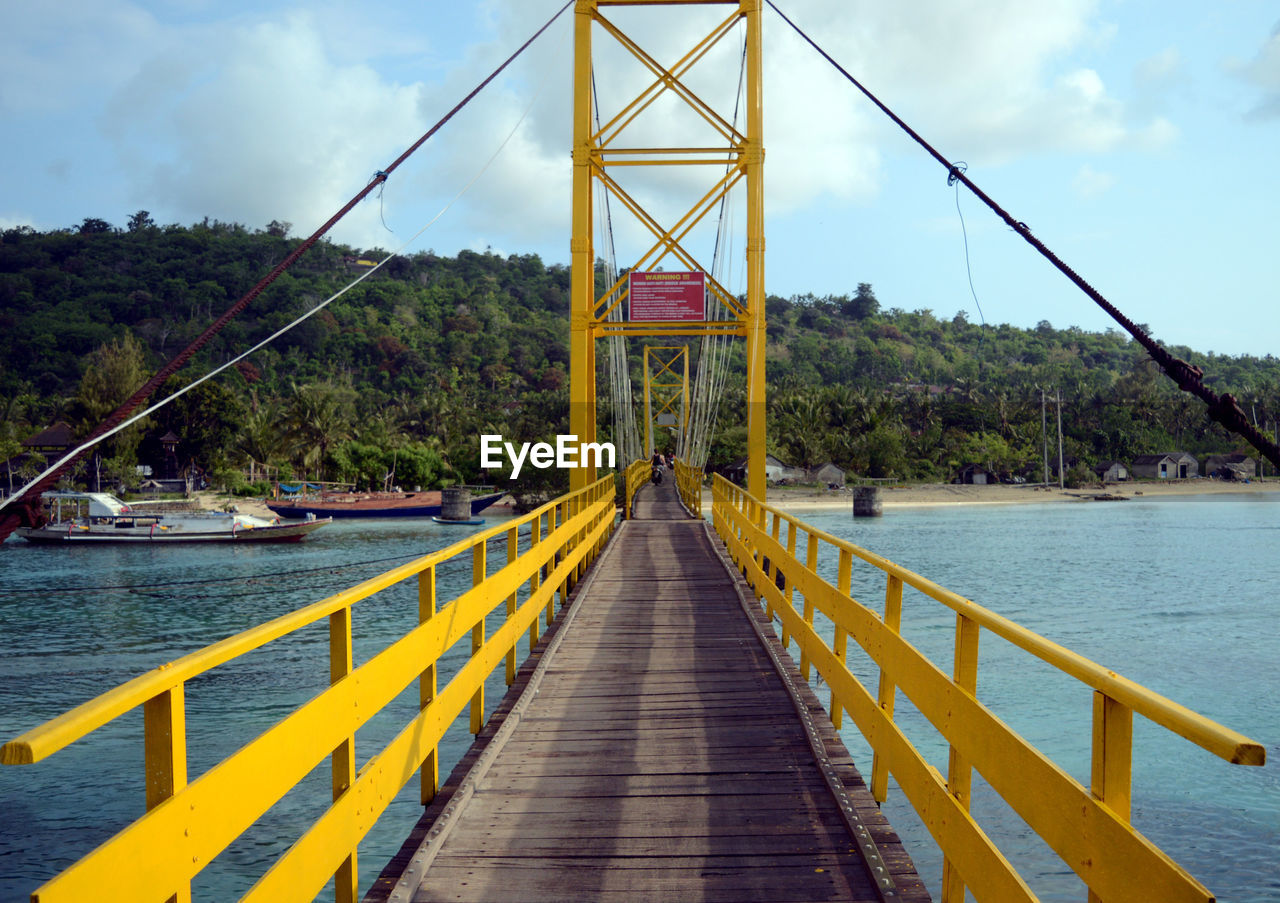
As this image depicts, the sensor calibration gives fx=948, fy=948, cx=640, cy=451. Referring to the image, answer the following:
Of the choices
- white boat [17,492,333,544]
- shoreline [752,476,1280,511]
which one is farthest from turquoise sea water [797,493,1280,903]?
white boat [17,492,333,544]

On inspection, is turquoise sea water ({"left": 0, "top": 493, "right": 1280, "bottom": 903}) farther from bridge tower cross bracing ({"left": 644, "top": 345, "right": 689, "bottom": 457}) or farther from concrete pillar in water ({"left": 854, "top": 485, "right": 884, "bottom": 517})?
concrete pillar in water ({"left": 854, "top": 485, "right": 884, "bottom": 517})

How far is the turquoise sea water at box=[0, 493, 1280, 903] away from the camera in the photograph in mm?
10594

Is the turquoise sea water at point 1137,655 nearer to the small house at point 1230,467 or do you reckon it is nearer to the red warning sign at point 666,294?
the red warning sign at point 666,294

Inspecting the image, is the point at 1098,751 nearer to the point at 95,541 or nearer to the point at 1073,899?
A: the point at 1073,899

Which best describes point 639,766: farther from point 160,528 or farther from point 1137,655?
point 160,528

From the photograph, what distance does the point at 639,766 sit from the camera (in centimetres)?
490

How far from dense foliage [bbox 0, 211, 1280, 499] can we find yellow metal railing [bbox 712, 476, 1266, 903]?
53.4 metres

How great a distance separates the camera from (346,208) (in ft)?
18.6

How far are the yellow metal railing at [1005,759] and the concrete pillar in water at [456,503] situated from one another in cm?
5645

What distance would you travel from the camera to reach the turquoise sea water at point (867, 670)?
10.6 m

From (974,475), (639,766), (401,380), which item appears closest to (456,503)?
(401,380)

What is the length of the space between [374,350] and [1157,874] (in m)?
108

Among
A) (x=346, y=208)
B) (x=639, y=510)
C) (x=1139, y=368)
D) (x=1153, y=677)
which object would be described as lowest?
(x=1153, y=677)

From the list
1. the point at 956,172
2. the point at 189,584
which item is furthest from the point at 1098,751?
the point at 189,584
